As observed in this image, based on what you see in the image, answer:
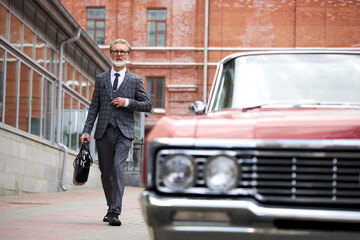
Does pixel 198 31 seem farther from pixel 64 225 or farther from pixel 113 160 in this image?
pixel 113 160

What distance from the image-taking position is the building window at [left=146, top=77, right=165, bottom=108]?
134 feet

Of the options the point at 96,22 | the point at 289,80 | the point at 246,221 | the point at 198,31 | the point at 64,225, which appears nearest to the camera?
the point at 246,221

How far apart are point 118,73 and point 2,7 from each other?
358 inches

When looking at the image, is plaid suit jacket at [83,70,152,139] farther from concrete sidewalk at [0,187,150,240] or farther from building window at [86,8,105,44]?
building window at [86,8,105,44]

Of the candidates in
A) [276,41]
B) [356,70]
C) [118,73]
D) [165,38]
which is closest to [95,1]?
[165,38]

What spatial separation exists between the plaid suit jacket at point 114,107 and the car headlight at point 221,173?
14.6 feet

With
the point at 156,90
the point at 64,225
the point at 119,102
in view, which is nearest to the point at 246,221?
the point at 119,102

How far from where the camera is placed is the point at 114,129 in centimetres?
814

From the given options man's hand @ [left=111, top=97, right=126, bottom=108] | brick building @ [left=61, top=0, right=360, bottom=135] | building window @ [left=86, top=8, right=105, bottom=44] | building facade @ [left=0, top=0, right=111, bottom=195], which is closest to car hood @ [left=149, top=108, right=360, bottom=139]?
man's hand @ [left=111, top=97, right=126, bottom=108]

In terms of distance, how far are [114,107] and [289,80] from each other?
331cm

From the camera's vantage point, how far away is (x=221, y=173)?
146 inches

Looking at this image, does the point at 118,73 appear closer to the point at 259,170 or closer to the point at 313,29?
the point at 259,170

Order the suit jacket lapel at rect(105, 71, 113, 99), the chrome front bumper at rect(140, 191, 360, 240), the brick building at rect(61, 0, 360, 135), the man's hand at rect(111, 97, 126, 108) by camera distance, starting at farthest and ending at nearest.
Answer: the brick building at rect(61, 0, 360, 135) < the suit jacket lapel at rect(105, 71, 113, 99) < the man's hand at rect(111, 97, 126, 108) < the chrome front bumper at rect(140, 191, 360, 240)

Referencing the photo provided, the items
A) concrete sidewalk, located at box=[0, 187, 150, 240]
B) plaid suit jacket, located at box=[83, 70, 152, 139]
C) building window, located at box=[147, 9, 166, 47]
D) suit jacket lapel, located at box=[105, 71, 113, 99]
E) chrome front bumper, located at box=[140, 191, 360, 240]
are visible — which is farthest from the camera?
building window, located at box=[147, 9, 166, 47]
